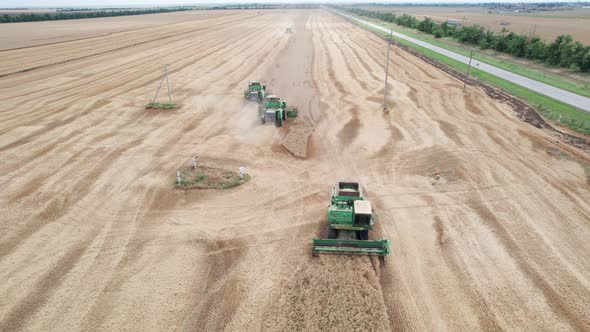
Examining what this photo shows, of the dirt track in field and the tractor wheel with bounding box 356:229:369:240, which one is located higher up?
the tractor wheel with bounding box 356:229:369:240

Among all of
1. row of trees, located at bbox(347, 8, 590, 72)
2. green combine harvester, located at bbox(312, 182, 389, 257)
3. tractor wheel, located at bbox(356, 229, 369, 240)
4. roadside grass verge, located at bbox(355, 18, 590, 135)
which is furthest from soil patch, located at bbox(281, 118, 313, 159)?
row of trees, located at bbox(347, 8, 590, 72)

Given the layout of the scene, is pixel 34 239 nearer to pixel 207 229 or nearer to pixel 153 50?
pixel 207 229

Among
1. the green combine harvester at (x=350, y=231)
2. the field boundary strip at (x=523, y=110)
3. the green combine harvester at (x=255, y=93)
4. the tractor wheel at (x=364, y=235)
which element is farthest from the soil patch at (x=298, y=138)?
the field boundary strip at (x=523, y=110)

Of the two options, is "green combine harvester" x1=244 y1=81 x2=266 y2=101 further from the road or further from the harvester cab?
the road

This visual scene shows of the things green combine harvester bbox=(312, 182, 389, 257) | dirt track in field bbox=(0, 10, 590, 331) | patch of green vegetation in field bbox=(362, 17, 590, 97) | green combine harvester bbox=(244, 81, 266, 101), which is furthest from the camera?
patch of green vegetation in field bbox=(362, 17, 590, 97)

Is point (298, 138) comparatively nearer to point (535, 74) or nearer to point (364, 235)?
point (364, 235)

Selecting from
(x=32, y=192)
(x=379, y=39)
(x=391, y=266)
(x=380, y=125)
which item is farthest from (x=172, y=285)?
(x=379, y=39)

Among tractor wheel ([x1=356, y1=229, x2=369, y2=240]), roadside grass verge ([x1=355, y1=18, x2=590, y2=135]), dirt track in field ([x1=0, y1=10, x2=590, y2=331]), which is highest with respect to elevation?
roadside grass verge ([x1=355, y1=18, x2=590, y2=135])
